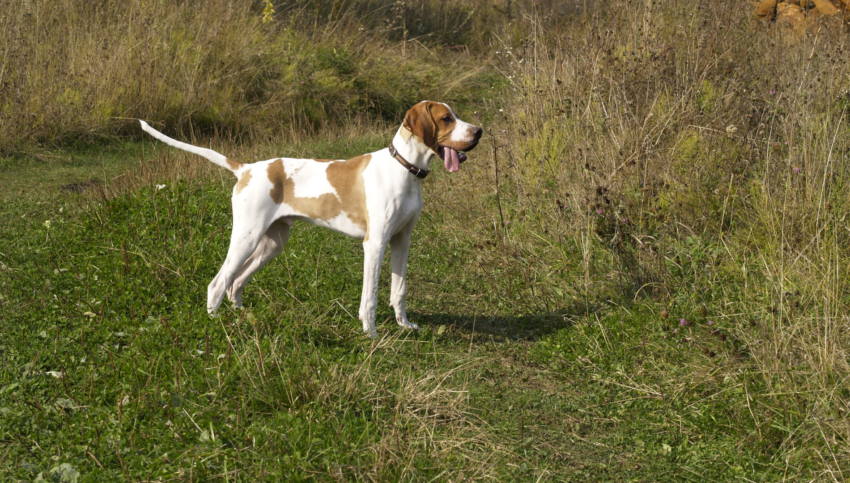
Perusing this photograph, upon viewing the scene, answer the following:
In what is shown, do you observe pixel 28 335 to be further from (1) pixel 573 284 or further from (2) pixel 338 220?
(1) pixel 573 284

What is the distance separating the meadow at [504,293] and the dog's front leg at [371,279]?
0.09 meters

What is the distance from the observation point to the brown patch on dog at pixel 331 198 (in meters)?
4.17

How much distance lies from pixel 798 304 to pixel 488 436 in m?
1.63

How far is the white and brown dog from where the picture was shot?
4.05 metres

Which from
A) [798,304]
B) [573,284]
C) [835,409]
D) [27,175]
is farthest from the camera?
[27,175]

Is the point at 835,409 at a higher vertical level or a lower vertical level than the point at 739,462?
higher

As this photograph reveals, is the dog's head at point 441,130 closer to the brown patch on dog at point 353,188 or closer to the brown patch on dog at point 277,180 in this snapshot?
the brown patch on dog at point 353,188

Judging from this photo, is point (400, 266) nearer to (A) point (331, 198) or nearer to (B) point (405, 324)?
(B) point (405, 324)

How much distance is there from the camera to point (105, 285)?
4.61 m

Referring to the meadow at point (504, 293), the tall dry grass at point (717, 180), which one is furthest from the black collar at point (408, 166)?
the tall dry grass at point (717, 180)

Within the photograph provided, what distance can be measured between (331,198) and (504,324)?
1.40 m

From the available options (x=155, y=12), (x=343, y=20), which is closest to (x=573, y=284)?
(x=155, y=12)

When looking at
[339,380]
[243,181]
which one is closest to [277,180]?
[243,181]

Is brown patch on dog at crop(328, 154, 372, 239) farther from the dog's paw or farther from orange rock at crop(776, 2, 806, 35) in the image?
orange rock at crop(776, 2, 806, 35)
